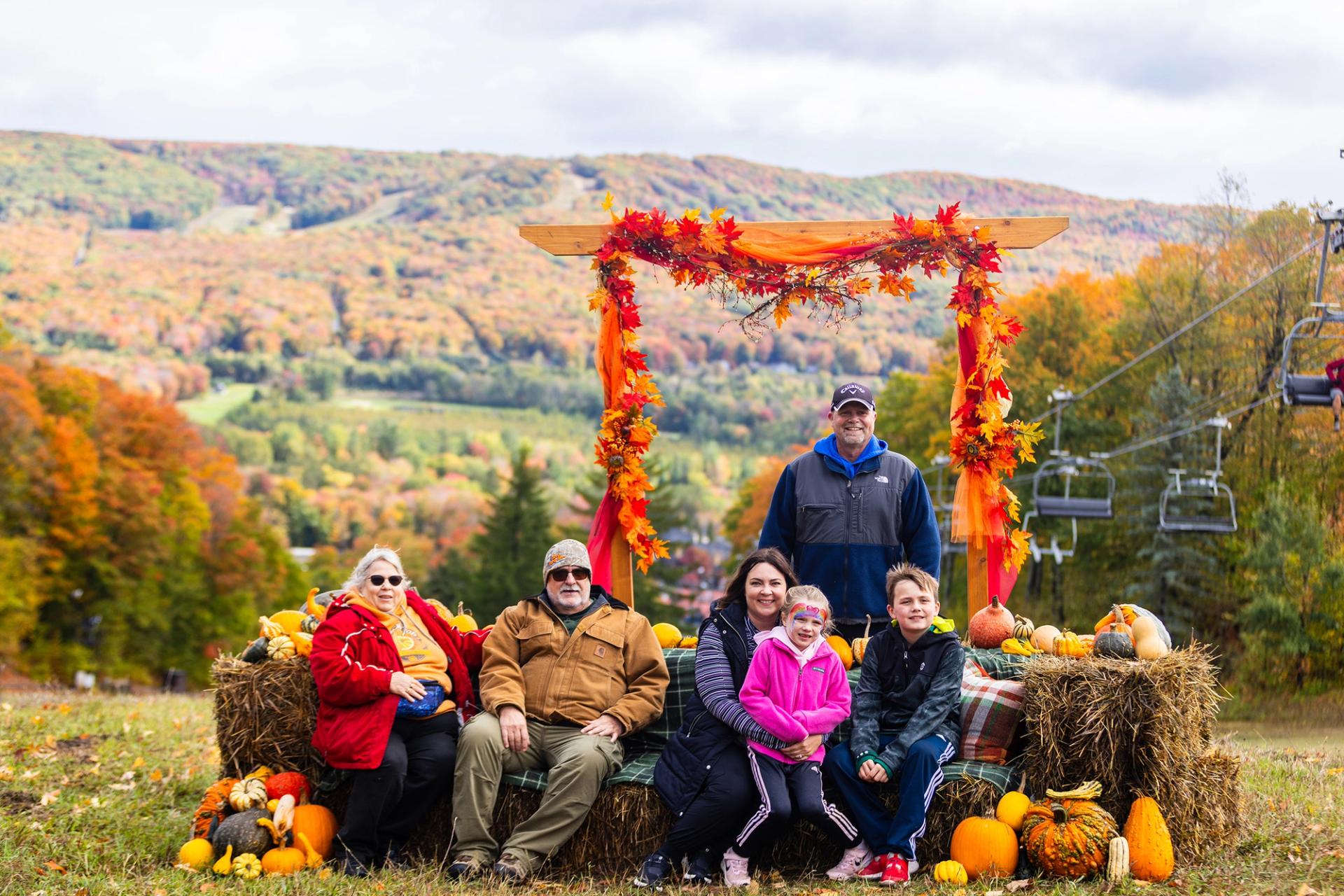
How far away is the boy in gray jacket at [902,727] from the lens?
5.74 metres

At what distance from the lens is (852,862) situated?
5793mm

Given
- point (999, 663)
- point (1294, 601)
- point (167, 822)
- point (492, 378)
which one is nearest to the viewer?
point (999, 663)

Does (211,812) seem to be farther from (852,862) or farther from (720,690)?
(852,862)

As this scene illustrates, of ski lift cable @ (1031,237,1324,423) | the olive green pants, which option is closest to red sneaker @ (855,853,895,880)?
the olive green pants

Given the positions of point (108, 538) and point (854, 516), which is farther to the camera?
point (108, 538)

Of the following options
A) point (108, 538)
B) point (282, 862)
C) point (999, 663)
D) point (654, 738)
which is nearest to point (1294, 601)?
point (999, 663)

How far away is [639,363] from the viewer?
8.09 metres

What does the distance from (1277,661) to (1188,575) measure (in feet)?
12.4

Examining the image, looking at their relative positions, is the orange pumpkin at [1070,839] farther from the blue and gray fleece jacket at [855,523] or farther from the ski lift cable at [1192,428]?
the ski lift cable at [1192,428]

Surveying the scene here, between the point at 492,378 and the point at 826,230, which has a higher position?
the point at 492,378

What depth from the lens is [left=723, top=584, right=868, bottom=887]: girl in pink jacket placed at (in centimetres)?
576

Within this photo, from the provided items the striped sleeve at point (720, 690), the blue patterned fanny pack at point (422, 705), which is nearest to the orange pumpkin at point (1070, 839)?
the striped sleeve at point (720, 690)

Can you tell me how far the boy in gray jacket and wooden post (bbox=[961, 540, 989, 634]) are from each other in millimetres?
1722

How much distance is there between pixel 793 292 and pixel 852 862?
3.80 meters
